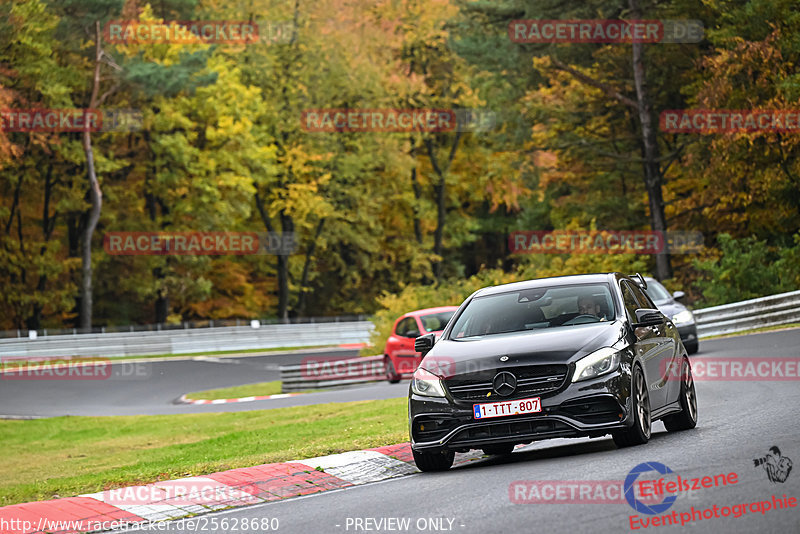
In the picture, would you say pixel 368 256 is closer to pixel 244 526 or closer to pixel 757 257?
pixel 757 257

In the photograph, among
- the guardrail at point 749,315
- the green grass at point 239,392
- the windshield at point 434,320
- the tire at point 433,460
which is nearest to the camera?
the tire at point 433,460

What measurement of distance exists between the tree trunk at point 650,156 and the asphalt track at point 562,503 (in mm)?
28584

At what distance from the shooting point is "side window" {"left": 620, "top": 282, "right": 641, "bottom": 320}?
1116 cm

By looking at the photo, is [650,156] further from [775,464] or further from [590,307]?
[775,464]

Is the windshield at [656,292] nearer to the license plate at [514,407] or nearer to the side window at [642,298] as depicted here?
the side window at [642,298]

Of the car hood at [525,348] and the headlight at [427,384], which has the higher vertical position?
the car hood at [525,348]

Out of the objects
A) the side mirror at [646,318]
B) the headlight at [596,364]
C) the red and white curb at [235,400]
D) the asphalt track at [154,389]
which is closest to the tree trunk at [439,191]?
the asphalt track at [154,389]

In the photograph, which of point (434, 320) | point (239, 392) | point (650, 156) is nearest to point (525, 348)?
point (434, 320)

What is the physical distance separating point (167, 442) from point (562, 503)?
12331mm

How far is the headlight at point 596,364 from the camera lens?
9.80 meters

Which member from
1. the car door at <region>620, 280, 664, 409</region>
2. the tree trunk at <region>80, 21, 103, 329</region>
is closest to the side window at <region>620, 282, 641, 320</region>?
the car door at <region>620, 280, 664, 409</region>

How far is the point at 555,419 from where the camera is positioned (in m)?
9.68

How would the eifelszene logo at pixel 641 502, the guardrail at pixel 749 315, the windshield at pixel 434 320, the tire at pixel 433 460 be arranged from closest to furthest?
1. the eifelszene logo at pixel 641 502
2. the tire at pixel 433 460
3. the windshield at pixel 434 320
4. the guardrail at pixel 749 315

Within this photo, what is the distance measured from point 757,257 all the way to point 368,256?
127ft
